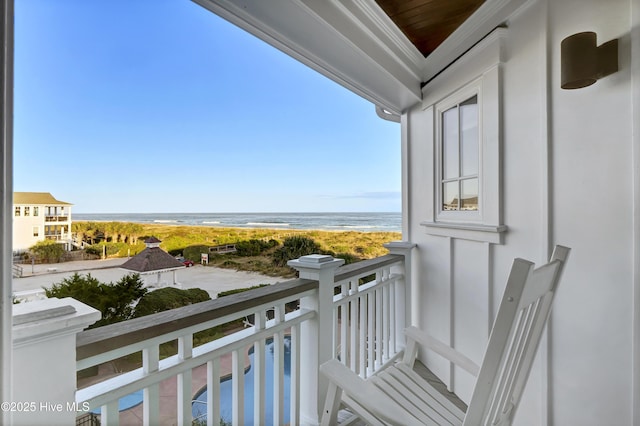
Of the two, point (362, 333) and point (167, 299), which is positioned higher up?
point (167, 299)

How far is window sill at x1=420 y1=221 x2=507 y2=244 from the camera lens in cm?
183

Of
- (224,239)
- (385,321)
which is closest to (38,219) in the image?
(224,239)

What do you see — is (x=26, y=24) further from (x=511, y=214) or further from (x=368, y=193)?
(x=368, y=193)

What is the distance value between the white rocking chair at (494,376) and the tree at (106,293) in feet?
2.44

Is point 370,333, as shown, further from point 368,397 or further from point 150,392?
point 150,392

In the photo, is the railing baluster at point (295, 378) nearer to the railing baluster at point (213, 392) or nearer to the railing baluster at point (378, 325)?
the railing baluster at point (213, 392)

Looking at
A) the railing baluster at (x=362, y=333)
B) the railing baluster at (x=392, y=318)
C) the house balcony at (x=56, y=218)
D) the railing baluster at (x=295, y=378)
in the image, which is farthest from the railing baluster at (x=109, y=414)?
the railing baluster at (x=392, y=318)

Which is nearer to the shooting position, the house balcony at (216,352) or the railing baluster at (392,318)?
the house balcony at (216,352)

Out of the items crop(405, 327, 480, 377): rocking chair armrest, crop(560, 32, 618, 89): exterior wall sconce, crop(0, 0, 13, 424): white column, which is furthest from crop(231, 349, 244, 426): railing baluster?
crop(560, 32, 618, 89): exterior wall sconce

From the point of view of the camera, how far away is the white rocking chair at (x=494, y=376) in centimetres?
84

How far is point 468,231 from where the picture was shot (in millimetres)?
2082

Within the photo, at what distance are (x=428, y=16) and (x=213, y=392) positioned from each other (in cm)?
269

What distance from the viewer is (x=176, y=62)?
1.50 meters

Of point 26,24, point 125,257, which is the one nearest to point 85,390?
point 125,257
